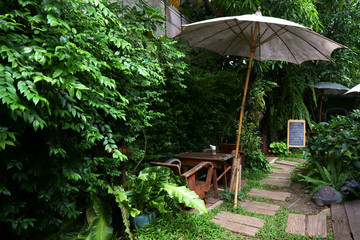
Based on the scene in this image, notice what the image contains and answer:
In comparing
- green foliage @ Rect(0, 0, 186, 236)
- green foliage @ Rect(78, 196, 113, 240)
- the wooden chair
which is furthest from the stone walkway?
green foliage @ Rect(0, 0, 186, 236)

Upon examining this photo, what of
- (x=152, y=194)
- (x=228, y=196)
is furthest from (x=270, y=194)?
(x=152, y=194)

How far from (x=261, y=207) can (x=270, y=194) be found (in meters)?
0.79

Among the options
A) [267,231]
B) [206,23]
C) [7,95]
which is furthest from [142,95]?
[267,231]

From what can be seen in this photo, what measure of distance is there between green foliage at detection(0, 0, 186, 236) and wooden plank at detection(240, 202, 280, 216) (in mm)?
2364

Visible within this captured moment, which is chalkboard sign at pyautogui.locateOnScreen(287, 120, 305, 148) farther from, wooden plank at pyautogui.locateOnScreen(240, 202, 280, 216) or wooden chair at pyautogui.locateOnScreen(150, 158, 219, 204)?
wooden chair at pyautogui.locateOnScreen(150, 158, 219, 204)

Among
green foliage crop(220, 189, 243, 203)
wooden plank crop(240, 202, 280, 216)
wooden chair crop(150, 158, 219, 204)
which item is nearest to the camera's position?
wooden chair crop(150, 158, 219, 204)

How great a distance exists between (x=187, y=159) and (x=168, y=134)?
62 cm

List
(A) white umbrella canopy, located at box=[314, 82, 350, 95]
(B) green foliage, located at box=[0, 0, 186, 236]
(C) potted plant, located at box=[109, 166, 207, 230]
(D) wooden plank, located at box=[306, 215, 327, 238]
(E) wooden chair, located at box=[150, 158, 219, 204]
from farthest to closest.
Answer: (A) white umbrella canopy, located at box=[314, 82, 350, 95] < (E) wooden chair, located at box=[150, 158, 219, 204] < (D) wooden plank, located at box=[306, 215, 327, 238] < (C) potted plant, located at box=[109, 166, 207, 230] < (B) green foliage, located at box=[0, 0, 186, 236]

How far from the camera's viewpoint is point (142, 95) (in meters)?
3.26

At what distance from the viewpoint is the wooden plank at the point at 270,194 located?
14.9 feet

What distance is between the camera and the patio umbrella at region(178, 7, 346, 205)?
3.50 m

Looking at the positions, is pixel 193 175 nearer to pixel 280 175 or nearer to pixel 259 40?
pixel 259 40

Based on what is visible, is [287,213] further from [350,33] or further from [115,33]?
[350,33]

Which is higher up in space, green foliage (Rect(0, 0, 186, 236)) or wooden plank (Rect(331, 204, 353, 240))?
green foliage (Rect(0, 0, 186, 236))
